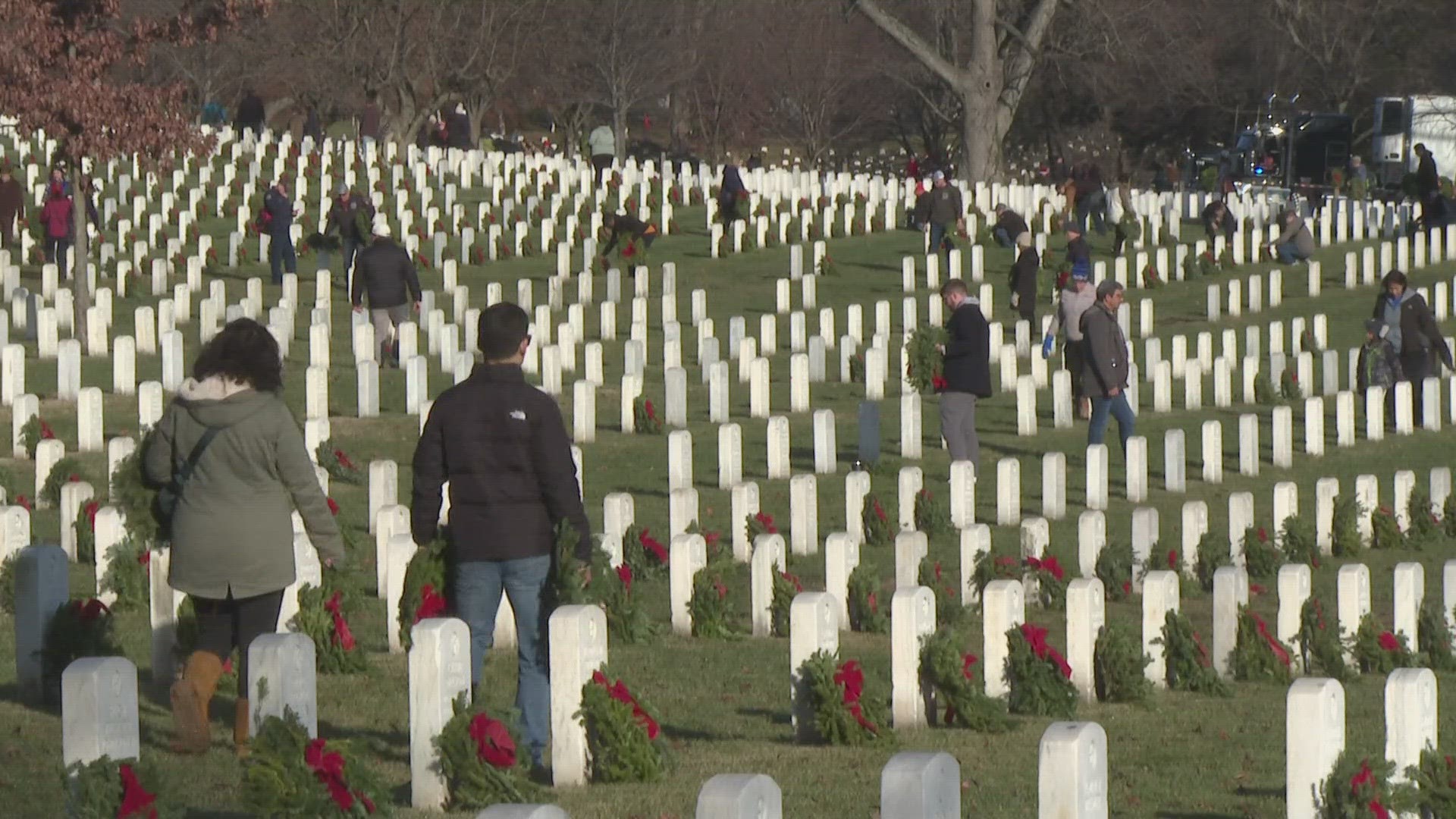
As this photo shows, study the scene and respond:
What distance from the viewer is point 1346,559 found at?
1584 cm

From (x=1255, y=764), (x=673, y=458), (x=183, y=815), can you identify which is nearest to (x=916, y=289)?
(x=673, y=458)

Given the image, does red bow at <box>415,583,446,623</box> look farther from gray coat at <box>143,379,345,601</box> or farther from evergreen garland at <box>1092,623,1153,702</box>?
evergreen garland at <box>1092,623,1153,702</box>

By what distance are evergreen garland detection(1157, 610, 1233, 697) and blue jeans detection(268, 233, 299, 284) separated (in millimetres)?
20067

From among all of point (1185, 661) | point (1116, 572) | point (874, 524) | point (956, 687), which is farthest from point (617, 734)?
point (874, 524)

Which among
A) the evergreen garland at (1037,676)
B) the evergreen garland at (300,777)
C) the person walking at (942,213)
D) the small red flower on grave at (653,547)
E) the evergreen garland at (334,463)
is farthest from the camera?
the person walking at (942,213)

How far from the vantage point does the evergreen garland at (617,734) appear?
7934 mm

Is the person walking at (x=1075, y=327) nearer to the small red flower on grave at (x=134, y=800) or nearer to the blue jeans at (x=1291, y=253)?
the blue jeans at (x=1291, y=253)

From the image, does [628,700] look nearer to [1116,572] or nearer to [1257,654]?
[1257,654]

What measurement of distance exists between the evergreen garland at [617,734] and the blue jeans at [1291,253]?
26.7 metres

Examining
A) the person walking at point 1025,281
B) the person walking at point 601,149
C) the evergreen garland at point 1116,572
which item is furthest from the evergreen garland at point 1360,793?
the person walking at point 601,149

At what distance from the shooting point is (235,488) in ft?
26.4

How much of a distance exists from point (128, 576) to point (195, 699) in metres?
3.50

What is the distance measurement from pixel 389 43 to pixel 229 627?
4588 cm

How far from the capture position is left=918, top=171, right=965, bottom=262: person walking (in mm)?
33375
